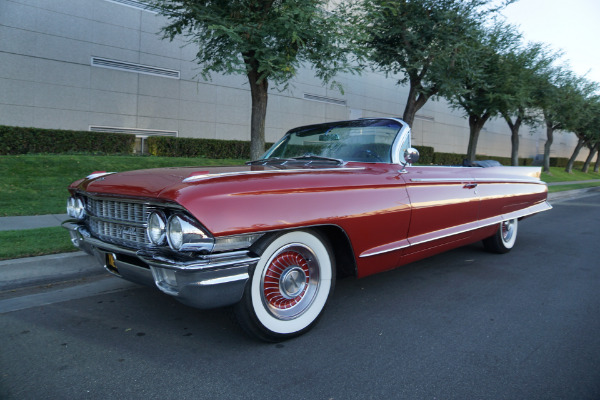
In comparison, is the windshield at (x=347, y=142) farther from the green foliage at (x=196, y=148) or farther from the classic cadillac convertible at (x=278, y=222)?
the green foliage at (x=196, y=148)

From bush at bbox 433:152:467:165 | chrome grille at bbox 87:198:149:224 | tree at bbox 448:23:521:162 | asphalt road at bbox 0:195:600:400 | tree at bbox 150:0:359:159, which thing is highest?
tree at bbox 448:23:521:162

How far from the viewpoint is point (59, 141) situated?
1172 centimetres

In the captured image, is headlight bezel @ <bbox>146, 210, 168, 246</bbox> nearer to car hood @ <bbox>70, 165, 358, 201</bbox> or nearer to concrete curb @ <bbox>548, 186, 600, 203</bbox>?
car hood @ <bbox>70, 165, 358, 201</bbox>

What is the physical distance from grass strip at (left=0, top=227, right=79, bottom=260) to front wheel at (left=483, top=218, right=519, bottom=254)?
535 centimetres

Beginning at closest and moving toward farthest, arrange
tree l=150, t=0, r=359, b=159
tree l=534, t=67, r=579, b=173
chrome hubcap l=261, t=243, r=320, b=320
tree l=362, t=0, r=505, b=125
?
chrome hubcap l=261, t=243, r=320, b=320, tree l=150, t=0, r=359, b=159, tree l=362, t=0, r=505, b=125, tree l=534, t=67, r=579, b=173

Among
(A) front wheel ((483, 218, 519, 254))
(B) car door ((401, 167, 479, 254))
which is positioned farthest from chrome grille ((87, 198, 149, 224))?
(A) front wheel ((483, 218, 519, 254))

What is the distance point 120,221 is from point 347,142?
87.2 inches

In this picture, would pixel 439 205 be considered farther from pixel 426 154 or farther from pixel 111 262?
pixel 426 154

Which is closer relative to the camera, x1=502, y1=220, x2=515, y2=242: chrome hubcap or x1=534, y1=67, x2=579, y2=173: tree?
x1=502, y1=220, x2=515, y2=242: chrome hubcap

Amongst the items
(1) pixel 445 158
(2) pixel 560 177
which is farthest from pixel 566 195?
(2) pixel 560 177

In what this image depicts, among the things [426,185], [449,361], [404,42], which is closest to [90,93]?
[404,42]

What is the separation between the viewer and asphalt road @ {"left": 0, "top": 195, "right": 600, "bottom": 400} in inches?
90.2

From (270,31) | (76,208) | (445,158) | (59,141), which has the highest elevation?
(270,31)

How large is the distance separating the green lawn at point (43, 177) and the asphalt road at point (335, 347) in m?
4.12
